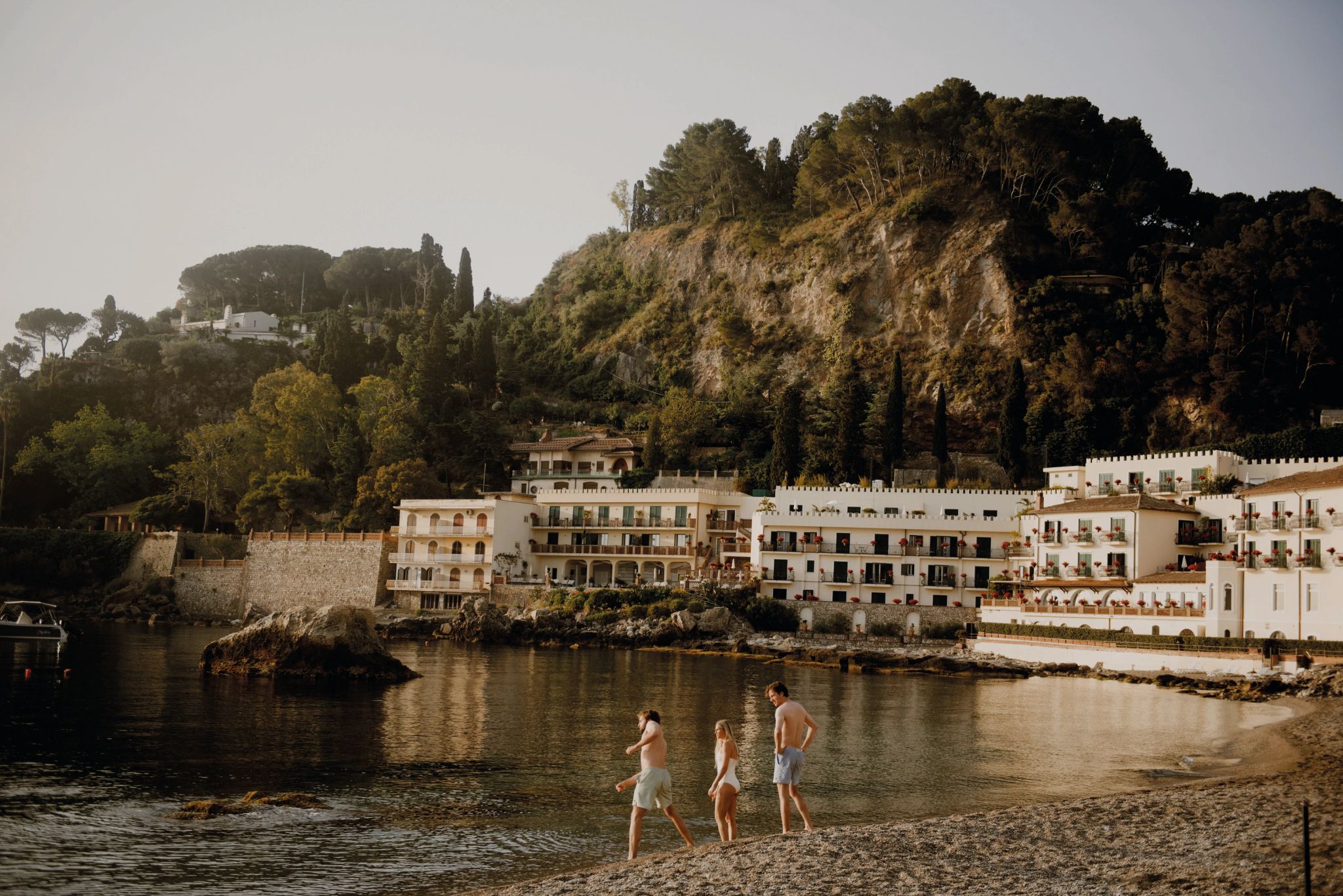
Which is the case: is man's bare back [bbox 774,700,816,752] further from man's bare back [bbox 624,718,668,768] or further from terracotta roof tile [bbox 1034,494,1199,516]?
terracotta roof tile [bbox 1034,494,1199,516]

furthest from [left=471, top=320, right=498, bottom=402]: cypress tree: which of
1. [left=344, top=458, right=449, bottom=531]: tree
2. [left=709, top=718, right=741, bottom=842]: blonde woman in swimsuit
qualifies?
[left=709, top=718, right=741, bottom=842]: blonde woman in swimsuit

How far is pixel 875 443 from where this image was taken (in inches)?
2908

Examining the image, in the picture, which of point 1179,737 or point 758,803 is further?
point 1179,737

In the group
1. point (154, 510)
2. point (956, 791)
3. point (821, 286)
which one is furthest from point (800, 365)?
point (956, 791)

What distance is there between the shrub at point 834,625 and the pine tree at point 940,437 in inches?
575

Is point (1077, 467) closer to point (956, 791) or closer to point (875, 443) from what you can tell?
point (875, 443)

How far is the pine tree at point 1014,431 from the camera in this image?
67125 mm

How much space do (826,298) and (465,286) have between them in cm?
3777

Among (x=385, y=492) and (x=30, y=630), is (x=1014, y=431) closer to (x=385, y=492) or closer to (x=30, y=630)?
(x=385, y=492)

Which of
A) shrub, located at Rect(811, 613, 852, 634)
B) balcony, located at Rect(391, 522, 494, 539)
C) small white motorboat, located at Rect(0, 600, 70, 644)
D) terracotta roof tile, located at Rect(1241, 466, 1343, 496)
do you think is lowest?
small white motorboat, located at Rect(0, 600, 70, 644)

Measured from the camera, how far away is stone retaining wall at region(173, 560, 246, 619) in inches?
2837

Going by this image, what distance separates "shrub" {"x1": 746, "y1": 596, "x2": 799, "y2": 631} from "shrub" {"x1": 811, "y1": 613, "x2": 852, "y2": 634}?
116 centimetres

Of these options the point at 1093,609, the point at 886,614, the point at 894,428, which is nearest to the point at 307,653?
the point at 886,614

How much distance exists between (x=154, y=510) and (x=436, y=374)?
21.5 metres
